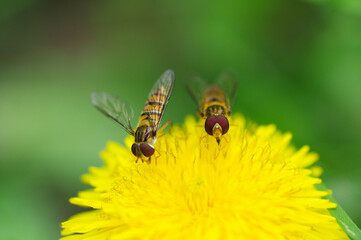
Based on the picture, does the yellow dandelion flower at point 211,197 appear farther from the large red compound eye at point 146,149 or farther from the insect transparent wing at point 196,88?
the insect transparent wing at point 196,88

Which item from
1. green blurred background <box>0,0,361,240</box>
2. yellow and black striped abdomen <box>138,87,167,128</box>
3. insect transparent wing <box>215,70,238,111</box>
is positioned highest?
green blurred background <box>0,0,361,240</box>

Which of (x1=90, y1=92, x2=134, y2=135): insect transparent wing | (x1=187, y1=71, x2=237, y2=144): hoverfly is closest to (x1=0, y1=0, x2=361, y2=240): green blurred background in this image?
(x1=187, y1=71, x2=237, y2=144): hoverfly

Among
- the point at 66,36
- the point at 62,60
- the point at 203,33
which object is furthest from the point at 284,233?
the point at 66,36

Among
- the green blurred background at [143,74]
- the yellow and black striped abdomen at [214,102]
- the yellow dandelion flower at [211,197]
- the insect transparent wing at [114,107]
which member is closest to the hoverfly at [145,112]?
the insect transparent wing at [114,107]

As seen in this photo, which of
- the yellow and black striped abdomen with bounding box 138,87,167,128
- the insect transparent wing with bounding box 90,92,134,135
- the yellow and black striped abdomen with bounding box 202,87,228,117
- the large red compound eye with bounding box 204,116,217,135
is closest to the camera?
the large red compound eye with bounding box 204,116,217,135

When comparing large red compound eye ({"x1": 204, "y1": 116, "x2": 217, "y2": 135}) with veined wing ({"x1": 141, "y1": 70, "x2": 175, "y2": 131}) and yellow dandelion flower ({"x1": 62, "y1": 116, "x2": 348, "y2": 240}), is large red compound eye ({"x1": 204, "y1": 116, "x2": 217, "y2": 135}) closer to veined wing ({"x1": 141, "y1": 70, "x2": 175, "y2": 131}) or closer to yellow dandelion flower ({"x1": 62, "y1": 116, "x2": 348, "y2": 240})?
yellow dandelion flower ({"x1": 62, "y1": 116, "x2": 348, "y2": 240})

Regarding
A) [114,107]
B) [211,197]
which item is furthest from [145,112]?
[211,197]

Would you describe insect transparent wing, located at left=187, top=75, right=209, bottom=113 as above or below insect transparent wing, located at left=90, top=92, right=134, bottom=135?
above
